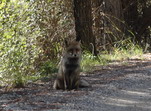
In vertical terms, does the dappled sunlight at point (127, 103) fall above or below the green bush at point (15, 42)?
below

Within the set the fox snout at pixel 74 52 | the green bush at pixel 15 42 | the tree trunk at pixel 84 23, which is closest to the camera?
the fox snout at pixel 74 52

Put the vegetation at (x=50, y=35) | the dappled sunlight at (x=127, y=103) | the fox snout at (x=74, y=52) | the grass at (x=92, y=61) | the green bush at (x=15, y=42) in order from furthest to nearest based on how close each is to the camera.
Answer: the grass at (x=92, y=61) < the vegetation at (x=50, y=35) < the green bush at (x=15, y=42) < the fox snout at (x=74, y=52) < the dappled sunlight at (x=127, y=103)

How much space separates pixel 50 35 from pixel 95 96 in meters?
7.87

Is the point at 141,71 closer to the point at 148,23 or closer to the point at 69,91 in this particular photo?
the point at 69,91

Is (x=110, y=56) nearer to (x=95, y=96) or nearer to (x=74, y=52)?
(x=74, y=52)

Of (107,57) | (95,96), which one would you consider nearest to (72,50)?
(95,96)

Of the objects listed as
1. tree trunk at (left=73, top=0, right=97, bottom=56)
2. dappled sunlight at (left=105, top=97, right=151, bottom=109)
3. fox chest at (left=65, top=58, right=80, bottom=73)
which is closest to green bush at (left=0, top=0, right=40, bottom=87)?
fox chest at (left=65, top=58, right=80, bottom=73)

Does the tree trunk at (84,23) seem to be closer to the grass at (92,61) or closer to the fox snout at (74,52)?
the grass at (92,61)

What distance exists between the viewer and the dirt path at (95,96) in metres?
7.48

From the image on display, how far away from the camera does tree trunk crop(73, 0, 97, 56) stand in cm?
1573

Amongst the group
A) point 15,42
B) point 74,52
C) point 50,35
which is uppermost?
point 50,35

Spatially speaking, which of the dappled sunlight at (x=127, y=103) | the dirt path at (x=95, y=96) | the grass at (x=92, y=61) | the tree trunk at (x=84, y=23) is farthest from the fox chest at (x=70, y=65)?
the tree trunk at (x=84, y=23)

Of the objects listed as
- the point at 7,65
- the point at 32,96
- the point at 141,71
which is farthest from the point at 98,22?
the point at 32,96

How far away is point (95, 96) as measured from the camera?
27.9 ft
